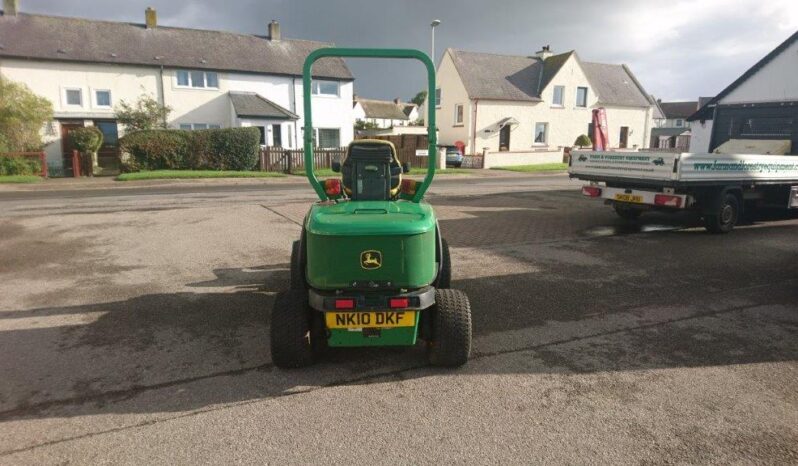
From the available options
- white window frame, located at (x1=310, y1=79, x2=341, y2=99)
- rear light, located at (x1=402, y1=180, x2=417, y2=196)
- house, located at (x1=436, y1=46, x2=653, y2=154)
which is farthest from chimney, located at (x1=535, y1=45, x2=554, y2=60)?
rear light, located at (x1=402, y1=180, x2=417, y2=196)

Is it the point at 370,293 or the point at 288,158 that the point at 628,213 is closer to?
the point at 370,293

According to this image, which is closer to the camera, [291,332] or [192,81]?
[291,332]

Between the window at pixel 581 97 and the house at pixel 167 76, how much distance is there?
1833cm

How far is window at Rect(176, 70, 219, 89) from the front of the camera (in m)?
28.5

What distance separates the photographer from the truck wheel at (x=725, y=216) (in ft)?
33.0

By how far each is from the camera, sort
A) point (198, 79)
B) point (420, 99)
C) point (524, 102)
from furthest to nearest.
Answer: point (420, 99), point (524, 102), point (198, 79)

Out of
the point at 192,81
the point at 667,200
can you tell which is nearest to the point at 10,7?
the point at 192,81

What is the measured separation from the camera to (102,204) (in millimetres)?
13844

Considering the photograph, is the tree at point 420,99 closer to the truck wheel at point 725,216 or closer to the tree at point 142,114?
the tree at point 142,114

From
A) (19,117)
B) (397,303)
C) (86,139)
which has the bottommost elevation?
(397,303)

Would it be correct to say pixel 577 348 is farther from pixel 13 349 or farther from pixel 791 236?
pixel 791 236

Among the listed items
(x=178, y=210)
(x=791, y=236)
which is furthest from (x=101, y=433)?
(x=791, y=236)

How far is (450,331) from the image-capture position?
3.99 meters

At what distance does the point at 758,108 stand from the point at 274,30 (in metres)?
28.5
